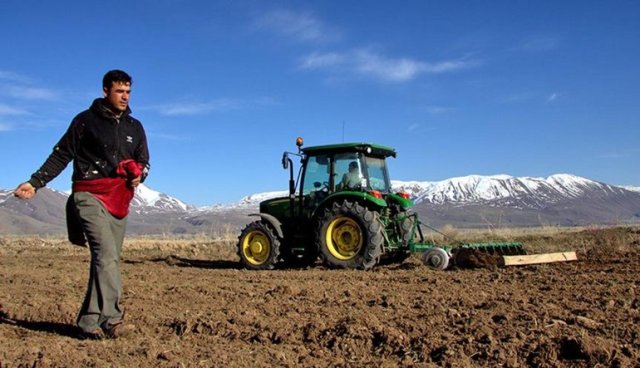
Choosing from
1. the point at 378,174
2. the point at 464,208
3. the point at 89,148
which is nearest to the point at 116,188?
the point at 89,148

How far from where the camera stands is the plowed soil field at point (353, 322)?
3789 millimetres

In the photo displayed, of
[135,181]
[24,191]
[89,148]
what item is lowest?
[24,191]

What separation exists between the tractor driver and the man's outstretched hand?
611 cm

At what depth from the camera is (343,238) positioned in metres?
9.59

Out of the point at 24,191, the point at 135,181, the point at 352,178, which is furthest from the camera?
the point at 352,178

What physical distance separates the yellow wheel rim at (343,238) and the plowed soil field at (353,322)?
1664mm

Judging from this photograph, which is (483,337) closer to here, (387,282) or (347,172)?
(387,282)

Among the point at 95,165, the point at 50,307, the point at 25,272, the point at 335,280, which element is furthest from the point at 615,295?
the point at 25,272

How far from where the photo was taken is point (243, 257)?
34.4 ft

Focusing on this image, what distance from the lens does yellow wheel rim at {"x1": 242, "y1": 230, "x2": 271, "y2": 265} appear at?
1034cm

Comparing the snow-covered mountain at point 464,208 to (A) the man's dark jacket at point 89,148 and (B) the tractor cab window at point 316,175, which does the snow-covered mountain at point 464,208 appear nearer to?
(B) the tractor cab window at point 316,175

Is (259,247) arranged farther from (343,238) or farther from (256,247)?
(343,238)

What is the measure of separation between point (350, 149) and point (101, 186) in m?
5.79

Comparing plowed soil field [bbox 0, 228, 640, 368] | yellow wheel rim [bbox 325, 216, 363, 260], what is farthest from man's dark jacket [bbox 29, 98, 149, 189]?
yellow wheel rim [bbox 325, 216, 363, 260]
